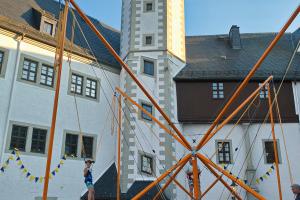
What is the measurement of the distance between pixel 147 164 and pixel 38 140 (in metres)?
6.21

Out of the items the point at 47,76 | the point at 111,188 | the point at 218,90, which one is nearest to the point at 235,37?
the point at 218,90

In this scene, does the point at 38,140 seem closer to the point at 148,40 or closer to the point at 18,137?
the point at 18,137

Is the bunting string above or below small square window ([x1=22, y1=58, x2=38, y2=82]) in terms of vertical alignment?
below

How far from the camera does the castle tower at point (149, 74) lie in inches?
772

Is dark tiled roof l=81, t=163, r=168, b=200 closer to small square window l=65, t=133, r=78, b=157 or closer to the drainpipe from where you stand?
small square window l=65, t=133, r=78, b=157

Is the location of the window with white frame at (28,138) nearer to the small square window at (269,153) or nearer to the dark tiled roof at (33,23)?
the dark tiled roof at (33,23)

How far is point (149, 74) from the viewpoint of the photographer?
21938mm

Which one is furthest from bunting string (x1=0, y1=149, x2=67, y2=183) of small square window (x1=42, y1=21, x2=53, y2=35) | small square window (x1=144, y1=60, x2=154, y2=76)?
small square window (x1=144, y1=60, x2=154, y2=76)

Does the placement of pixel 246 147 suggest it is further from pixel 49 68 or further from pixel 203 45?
pixel 49 68

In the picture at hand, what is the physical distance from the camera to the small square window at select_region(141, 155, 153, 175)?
64.3 feet

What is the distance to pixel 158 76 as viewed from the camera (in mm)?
21969

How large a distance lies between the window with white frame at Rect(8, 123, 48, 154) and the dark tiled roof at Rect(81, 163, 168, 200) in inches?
141

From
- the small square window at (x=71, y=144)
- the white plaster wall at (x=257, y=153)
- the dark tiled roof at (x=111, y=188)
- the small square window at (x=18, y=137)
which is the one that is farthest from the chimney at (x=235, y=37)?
the small square window at (x=18, y=137)

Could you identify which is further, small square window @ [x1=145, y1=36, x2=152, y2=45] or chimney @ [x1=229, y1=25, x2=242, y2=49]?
chimney @ [x1=229, y1=25, x2=242, y2=49]
